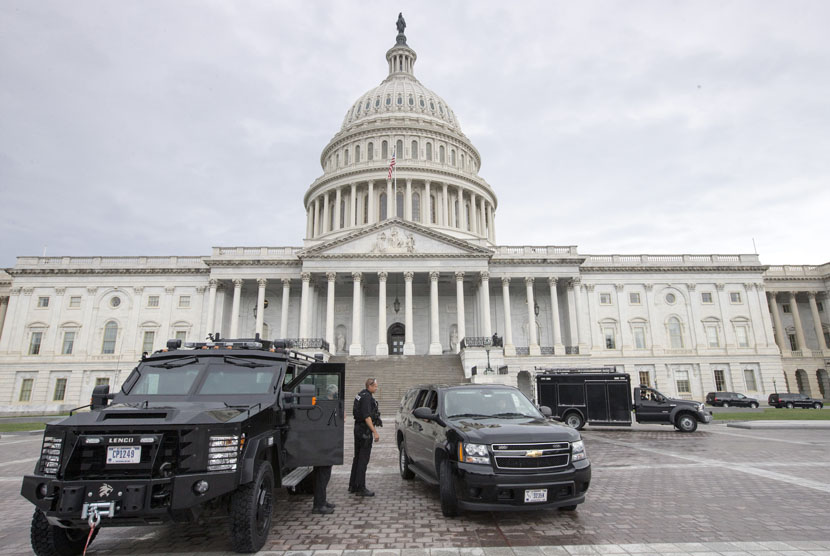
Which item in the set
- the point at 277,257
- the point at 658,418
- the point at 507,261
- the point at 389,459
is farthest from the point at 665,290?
the point at 389,459

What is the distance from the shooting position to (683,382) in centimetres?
4744

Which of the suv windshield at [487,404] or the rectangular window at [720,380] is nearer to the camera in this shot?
the suv windshield at [487,404]

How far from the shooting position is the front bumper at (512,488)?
22.5ft

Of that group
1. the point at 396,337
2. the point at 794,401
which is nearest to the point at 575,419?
the point at 794,401

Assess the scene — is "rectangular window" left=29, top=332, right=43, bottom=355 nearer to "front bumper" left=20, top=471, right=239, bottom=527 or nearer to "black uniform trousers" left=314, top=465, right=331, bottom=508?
"black uniform trousers" left=314, top=465, right=331, bottom=508

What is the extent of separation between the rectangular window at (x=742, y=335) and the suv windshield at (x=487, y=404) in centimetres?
4996

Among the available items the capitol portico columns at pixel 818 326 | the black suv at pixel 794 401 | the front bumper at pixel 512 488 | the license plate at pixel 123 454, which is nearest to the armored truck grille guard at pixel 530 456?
the front bumper at pixel 512 488

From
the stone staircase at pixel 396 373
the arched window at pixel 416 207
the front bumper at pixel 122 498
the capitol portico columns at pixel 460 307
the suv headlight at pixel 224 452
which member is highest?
the arched window at pixel 416 207

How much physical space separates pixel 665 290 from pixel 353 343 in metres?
32.5

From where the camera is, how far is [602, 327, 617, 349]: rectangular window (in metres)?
48.5

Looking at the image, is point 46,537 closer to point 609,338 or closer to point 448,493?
point 448,493

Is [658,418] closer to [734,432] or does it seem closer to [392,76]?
[734,432]

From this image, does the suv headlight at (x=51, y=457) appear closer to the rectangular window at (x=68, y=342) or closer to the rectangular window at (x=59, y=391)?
the rectangular window at (x=59, y=391)

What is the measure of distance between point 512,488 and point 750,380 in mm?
52037
